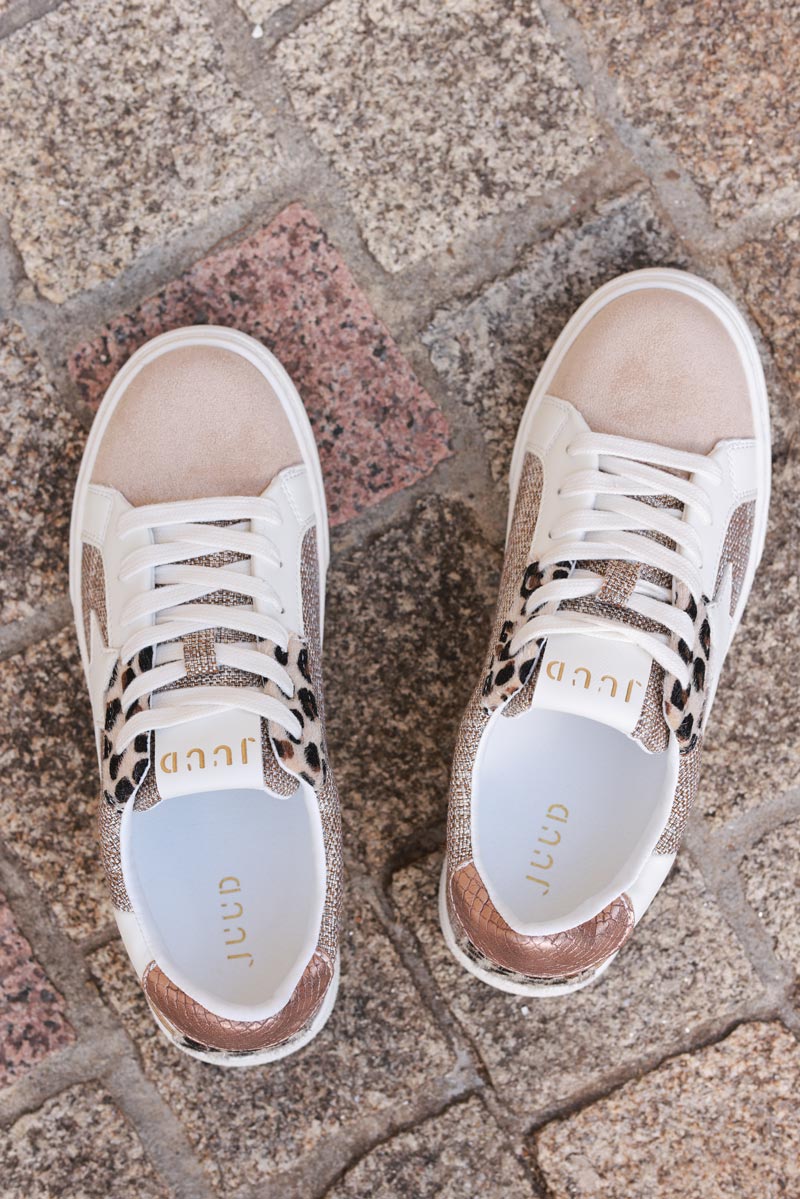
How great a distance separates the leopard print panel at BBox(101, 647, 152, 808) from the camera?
897mm

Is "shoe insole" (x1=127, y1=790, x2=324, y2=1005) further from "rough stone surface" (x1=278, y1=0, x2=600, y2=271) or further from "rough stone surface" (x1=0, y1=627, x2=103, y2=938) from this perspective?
"rough stone surface" (x1=278, y1=0, x2=600, y2=271)

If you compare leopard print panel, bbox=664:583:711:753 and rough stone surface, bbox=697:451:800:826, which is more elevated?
leopard print panel, bbox=664:583:711:753

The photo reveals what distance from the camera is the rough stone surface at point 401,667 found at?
107cm

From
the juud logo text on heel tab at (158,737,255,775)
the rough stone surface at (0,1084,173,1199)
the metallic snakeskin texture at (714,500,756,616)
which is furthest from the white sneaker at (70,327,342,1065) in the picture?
the metallic snakeskin texture at (714,500,756,616)

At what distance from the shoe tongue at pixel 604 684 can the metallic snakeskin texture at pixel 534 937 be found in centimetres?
17

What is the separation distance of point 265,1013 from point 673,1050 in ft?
1.72

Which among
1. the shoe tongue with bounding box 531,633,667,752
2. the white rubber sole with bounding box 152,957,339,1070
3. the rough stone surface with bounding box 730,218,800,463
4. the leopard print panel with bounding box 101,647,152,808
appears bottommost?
the white rubber sole with bounding box 152,957,339,1070

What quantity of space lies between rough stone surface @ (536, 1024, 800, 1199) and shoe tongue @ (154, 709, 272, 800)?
0.60 meters

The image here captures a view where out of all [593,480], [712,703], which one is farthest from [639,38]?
[712,703]

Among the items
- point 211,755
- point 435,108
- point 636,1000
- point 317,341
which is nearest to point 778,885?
point 636,1000

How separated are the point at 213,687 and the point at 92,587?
A: 0.69 ft

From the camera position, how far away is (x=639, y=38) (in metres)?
1.02

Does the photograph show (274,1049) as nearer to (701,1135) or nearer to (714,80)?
(701,1135)

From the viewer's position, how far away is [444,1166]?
106 cm
